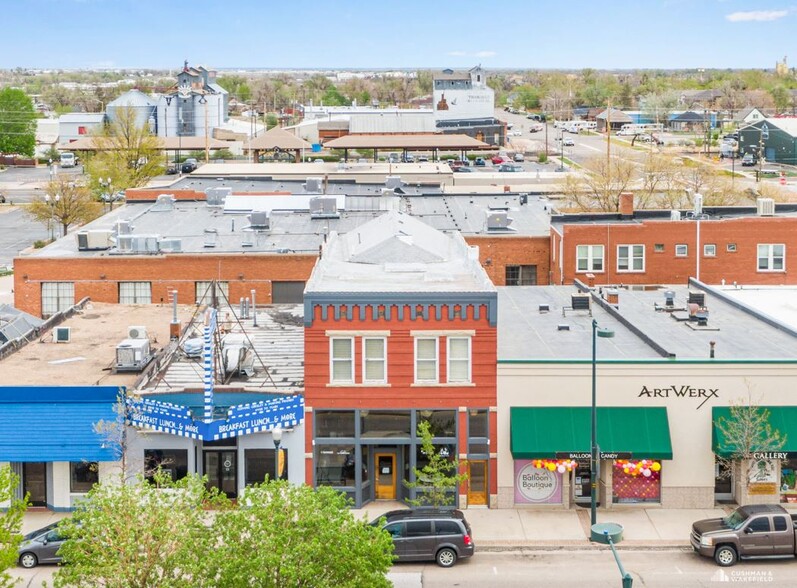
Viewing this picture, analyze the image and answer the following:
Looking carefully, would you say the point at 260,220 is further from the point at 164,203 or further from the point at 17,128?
the point at 17,128

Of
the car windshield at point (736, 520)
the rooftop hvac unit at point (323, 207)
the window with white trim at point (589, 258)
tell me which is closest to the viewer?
the car windshield at point (736, 520)

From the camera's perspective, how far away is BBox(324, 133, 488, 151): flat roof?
13538 centimetres

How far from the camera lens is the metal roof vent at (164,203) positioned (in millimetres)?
78438

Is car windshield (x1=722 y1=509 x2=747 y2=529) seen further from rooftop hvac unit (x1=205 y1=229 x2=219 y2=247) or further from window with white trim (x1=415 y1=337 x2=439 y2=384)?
rooftop hvac unit (x1=205 y1=229 x2=219 y2=247)

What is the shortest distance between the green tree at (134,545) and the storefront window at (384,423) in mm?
14431

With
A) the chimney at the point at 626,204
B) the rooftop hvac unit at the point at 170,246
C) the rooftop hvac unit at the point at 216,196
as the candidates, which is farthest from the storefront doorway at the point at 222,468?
the rooftop hvac unit at the point at 216,196

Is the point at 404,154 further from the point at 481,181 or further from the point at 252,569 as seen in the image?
the point at 252,569

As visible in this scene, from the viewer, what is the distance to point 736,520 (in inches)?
1528

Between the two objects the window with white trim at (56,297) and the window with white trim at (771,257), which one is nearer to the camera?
the window with white trim at (56,297)

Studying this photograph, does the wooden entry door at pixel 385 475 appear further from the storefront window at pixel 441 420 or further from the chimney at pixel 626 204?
the chimney at pixel 626 204

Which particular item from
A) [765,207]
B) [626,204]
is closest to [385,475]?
[626,204]

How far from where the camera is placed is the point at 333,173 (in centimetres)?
10331

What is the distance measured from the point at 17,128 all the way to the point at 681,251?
150m

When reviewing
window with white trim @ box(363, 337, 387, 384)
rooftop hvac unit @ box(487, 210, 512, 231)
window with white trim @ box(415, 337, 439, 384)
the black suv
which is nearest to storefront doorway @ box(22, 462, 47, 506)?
window with white trim @ box(363, 337, 387, 384)
